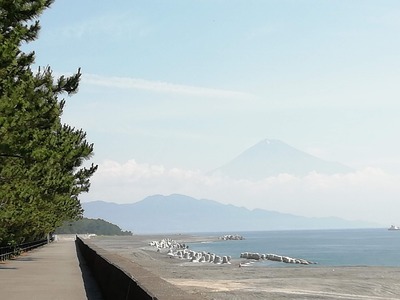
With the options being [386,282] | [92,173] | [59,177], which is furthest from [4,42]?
[92,173]

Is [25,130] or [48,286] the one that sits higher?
[25,130]

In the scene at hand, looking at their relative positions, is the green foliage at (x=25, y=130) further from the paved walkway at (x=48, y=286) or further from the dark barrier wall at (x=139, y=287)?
the dark barrier wall at (x=139, y=287)

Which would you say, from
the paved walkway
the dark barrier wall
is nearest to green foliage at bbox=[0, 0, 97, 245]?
the paved walkway

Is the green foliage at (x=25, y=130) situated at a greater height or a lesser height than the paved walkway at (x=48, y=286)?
greater

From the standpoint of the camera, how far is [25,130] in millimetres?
25000

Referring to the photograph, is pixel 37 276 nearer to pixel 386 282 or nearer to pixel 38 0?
pixel 38 0

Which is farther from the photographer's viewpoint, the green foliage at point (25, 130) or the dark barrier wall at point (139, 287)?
the green foliage at point (25, 130)

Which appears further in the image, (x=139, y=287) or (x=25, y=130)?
(x=25, y=130)

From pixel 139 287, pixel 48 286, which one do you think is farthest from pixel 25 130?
pixel 139 287

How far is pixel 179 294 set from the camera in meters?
9.33

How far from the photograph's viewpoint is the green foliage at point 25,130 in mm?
22094

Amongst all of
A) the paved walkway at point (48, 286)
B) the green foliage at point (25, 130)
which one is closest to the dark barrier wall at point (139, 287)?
the paved walkway at point (48, 286)

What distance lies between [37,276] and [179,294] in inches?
683

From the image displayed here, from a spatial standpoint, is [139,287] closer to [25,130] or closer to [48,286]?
[48,286]
